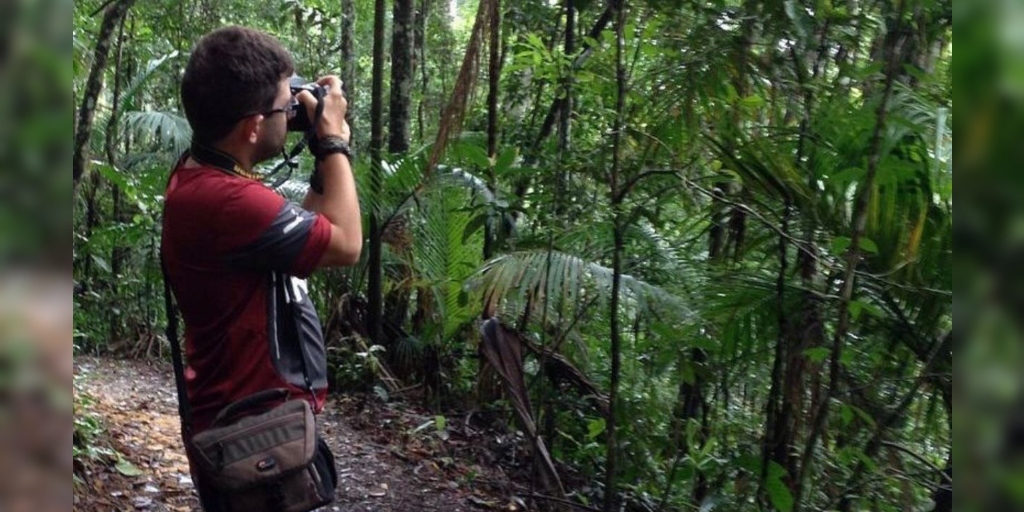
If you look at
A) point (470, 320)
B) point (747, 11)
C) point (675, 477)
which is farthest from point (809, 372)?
point (470, 320)

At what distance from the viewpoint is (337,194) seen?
86.7 inches

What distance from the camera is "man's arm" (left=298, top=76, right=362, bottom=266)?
7.02 ft

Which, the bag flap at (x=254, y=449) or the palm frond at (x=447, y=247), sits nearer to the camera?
the bag flap at (x=254, y=449)

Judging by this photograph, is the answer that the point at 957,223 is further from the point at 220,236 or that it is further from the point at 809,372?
the point at 809,372

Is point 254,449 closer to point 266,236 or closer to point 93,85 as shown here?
point 266,236

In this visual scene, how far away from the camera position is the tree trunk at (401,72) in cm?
652

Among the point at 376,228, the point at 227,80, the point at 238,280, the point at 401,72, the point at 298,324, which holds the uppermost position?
the point at 401,72

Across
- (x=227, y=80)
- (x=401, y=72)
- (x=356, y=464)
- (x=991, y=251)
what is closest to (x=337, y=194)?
(x=227, y=80)

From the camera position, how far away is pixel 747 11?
324 centimetres

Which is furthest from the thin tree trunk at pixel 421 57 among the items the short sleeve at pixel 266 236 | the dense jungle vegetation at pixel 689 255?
the short sleeve at pixel 266 236

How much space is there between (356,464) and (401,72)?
3006mm

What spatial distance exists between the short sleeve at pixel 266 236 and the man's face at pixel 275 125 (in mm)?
184

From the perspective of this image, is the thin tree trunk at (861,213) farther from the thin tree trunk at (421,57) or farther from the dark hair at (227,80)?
the thin tree trunk at (421,57)

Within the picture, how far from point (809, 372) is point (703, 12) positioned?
143cm
